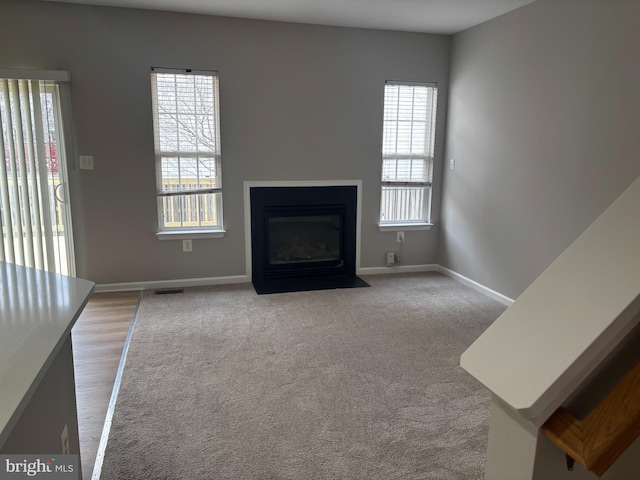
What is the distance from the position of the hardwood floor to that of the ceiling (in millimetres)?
2456

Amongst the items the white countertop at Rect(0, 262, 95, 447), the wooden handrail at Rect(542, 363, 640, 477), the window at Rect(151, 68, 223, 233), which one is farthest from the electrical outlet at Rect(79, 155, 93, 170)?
the wooden handrail at Rect(542, 363, 640, 477)

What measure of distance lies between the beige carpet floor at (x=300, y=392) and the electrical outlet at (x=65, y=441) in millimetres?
398

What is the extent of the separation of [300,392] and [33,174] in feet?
9.61

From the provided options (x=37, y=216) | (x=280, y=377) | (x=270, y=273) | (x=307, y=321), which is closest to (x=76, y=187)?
(x=37, y=216)

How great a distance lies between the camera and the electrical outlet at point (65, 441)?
151cm

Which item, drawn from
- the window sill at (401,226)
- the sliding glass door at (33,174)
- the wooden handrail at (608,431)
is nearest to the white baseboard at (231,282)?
the window sill at (401,226)

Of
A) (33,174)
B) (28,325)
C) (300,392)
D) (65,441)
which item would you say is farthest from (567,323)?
(33,174)

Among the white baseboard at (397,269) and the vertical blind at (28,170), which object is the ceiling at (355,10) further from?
the white baseboard at (397,269)

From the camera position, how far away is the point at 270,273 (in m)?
4.65

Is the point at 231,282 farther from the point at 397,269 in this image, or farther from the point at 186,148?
the point at 397,269

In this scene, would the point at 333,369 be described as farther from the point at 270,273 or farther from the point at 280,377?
the point at 270,273

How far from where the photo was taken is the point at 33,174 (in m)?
3.84

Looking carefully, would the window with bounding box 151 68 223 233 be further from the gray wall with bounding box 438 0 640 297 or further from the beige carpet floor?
the gray wall with bounding box 438 0 640 297

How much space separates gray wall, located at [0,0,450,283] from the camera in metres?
3.88
